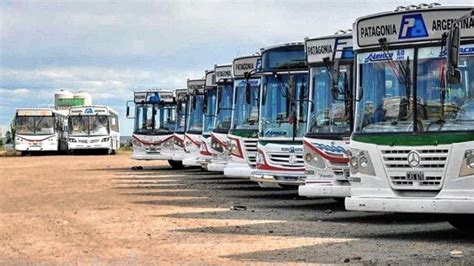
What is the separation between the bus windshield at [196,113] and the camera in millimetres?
→ 26844

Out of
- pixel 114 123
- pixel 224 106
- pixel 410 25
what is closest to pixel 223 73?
pixel 224 106

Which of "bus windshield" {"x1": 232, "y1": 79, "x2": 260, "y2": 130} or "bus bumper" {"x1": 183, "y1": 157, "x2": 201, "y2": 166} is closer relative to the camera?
"bus windshield" {"x1": 232, "y1": 79, "x2": 260, "y2": 130}

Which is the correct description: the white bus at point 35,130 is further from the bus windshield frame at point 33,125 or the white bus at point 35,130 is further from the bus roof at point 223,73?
the bus roof at point 223,73

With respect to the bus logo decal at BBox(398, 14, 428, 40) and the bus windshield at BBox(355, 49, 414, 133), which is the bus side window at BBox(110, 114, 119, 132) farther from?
the bus logo decal at BBox(398, 14, 428, 40)

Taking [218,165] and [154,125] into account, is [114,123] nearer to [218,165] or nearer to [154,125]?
[154,125]

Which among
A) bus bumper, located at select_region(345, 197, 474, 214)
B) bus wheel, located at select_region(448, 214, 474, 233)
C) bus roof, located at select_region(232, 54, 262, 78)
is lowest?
bus wheel, located at select_region(448, 214, 474, 233)

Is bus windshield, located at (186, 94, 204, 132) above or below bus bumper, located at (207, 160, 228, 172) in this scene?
above

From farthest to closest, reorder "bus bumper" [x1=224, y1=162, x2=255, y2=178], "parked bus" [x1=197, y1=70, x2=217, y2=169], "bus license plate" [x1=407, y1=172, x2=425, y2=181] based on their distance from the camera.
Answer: "parked bus" [x1=197, y1=70, x2=217, y2=169], "bus bumper" [x1=224, y1=162, x2=255, y2=178], "bus license plate" [x1=407, y1=172, x2=425, y2=181]

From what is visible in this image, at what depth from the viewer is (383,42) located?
11.4 meters

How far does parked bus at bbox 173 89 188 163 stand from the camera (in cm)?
2942

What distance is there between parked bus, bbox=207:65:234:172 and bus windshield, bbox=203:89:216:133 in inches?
75.0

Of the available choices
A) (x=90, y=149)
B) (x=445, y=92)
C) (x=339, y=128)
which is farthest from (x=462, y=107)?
(x=90, y=149)

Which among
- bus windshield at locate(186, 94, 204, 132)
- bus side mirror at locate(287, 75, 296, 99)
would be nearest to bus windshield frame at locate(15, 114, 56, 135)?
bus windshield at locate(186, 94, 204, 132)

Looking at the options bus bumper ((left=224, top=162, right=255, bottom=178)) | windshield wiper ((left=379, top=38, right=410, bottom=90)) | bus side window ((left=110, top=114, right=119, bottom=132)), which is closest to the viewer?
windshield wiper ((left=379, top=38, right=410, bottom=90))
